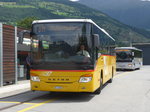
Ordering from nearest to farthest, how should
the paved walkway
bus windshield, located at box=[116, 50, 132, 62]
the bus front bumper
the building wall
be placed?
the bus front bumper → the paved walkway → bus windshield, located at box=[116, 50, 132, 62] → the building wall

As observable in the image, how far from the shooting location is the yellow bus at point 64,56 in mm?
10289

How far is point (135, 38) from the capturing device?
500ft

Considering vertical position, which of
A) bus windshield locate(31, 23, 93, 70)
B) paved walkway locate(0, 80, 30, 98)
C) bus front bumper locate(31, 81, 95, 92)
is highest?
bus windshield locate(31, 23, 93, 70)

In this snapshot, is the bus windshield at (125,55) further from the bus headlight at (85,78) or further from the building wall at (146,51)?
the building wall at (146,51)

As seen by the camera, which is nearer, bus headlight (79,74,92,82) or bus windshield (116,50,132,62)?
bus headlight (79,74,92,82)

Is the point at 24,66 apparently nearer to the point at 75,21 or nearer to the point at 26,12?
the point at 75,21

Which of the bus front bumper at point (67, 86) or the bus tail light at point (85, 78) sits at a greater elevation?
the bus tail light at point (85, 78)

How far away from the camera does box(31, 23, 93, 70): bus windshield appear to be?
10.3 metres

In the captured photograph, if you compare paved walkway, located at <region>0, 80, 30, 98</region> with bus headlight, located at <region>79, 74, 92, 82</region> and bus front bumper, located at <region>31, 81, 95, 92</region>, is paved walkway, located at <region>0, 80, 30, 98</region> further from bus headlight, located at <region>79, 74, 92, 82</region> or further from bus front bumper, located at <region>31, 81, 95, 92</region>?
bus headlight, located at <region>79, 74, 92, 82</region>

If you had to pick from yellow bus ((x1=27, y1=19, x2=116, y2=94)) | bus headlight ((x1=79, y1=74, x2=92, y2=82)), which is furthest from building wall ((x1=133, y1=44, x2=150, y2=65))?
bus headlight ((x1=79, y1=74, x2=92, y2=82))

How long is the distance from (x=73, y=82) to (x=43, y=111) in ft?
7.28

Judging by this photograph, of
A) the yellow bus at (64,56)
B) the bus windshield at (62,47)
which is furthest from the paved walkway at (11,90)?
the bus windshield at (62,47)

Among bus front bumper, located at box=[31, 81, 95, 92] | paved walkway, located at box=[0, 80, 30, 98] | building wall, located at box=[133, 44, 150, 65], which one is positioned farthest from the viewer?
building wall, located at box=[133, 44, 150, 65]

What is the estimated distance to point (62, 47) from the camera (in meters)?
10.5
